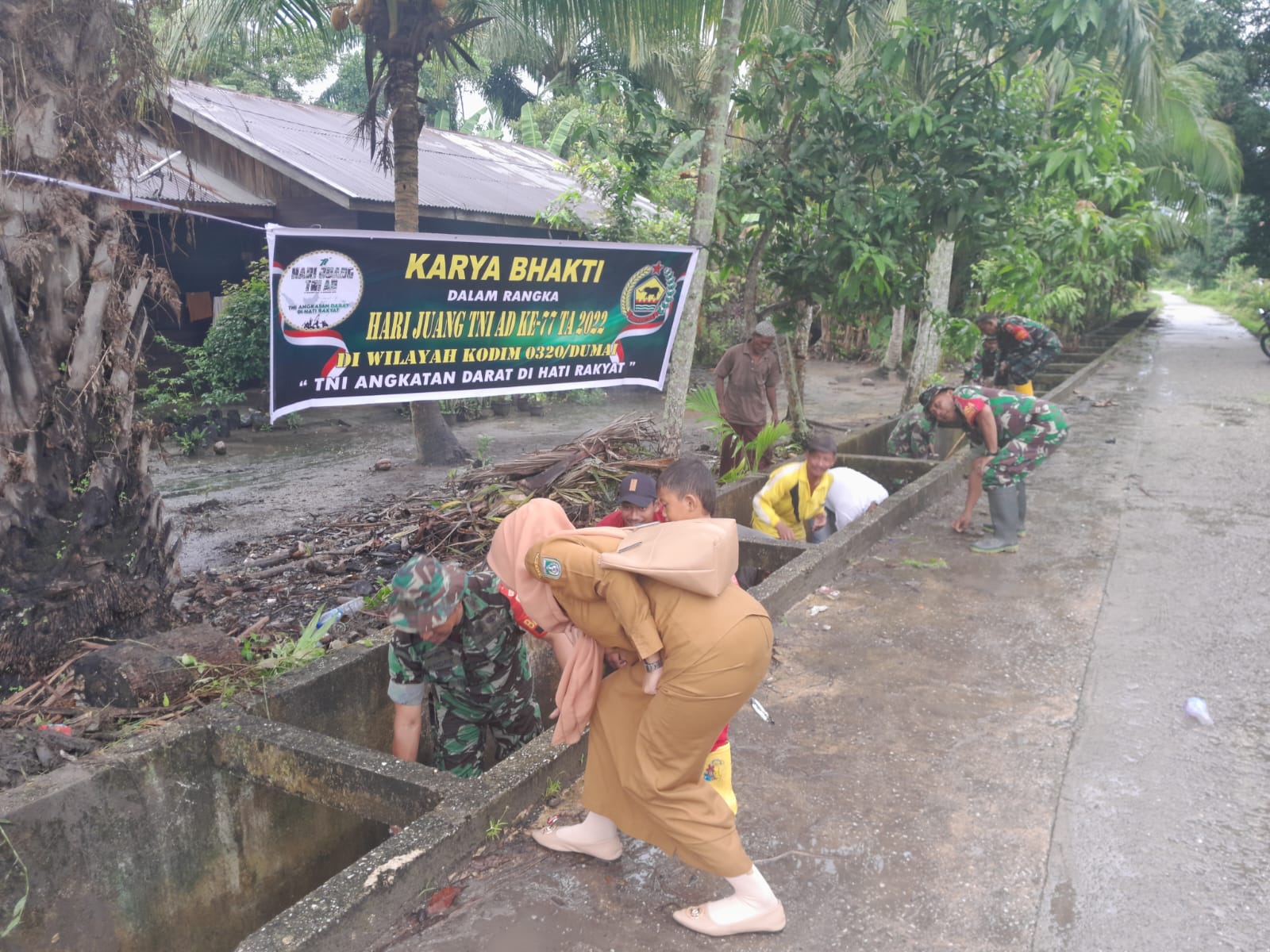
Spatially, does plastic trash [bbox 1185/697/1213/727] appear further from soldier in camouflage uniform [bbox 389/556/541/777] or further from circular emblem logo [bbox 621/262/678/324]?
circular emblem logo [bbox 621/262/678/324]

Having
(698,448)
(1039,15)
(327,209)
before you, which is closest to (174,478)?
(327,209)

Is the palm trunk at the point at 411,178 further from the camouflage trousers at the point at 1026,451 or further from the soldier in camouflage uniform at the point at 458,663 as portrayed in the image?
the soldier in camouflage uniform at the point at 458,663

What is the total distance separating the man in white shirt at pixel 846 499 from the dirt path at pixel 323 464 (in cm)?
248

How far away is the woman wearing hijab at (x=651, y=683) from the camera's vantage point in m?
2.58

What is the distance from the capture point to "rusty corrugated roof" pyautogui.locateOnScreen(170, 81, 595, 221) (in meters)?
11.2

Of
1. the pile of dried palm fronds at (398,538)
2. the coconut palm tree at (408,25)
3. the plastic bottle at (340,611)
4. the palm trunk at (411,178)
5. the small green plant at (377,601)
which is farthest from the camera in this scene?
the palm trunk at (411,178)

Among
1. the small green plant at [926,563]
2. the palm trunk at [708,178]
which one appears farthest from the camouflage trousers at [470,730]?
the palm trunk at [708,178]

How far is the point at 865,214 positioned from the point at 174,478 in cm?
698

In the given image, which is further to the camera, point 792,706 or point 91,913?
point 792,706

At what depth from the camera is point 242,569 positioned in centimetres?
640

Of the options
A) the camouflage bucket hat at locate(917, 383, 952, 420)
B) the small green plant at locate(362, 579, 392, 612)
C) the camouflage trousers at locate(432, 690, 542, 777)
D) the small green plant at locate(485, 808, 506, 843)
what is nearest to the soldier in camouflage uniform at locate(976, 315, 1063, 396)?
the camouflage bucket hat at locate(917, 383, 952, 420)

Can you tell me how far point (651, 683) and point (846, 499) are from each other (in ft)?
14.0

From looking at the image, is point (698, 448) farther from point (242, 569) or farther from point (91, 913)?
point (91, 913)

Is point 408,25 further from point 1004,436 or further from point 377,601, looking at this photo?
point 1004,436
